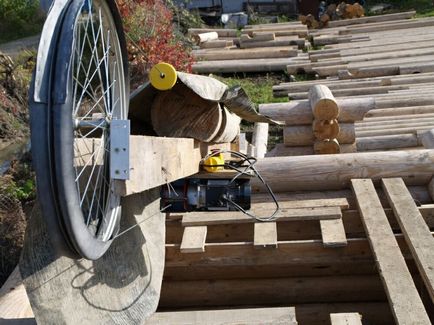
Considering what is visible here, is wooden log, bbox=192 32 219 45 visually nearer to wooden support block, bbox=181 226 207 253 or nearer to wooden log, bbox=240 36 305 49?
wooden log, bbox=240 36 305 49

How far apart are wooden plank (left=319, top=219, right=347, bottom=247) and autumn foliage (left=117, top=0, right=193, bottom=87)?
559 centimetres

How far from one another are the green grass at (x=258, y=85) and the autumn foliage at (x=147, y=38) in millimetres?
1012

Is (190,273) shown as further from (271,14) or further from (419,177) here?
(271,14)

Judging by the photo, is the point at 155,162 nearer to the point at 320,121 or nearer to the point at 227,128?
the point at 227,128

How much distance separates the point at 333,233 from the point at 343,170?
102 centimetres

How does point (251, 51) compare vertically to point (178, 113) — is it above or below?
below

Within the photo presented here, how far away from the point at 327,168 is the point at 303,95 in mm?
4541

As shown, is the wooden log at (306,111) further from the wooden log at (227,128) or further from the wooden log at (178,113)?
the wooden log at (178,113)

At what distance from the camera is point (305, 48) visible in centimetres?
1379

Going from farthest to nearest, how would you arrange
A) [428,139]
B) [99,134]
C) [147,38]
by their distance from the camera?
[147,38] < [428,139] < [99,134]

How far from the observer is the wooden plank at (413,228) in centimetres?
372

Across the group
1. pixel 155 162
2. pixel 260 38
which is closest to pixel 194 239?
pixel 155 162

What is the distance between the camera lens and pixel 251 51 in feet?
41.8

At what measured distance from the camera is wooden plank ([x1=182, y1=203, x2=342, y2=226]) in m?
4.85
